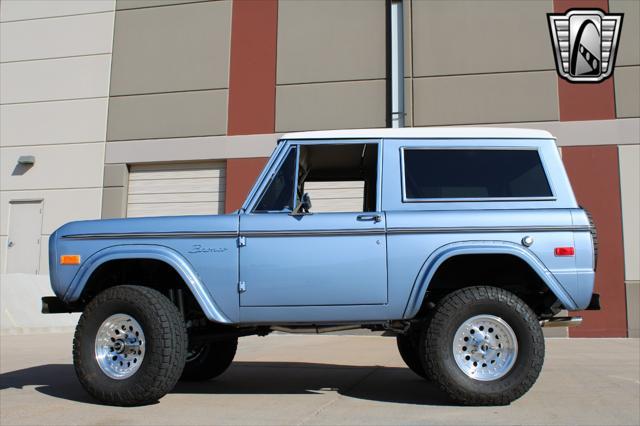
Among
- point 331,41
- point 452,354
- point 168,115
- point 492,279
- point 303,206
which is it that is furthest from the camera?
point 168,115

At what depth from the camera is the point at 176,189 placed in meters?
13.1

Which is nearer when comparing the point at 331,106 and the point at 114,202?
the point at 331,106

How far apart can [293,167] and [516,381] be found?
93.8 inches

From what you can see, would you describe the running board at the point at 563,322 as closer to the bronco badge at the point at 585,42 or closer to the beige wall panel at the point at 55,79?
the bronco badge at the point at 585,42

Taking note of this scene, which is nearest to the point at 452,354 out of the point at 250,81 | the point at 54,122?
the point at 250,81

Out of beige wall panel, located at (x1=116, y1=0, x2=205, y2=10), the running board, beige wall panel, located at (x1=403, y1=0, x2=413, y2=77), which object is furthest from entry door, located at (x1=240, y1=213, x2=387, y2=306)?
beige wall panel, located at (x1=116, y1=0, x2=205, y2=10)

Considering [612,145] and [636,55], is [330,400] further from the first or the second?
[636,55]

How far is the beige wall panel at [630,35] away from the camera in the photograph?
11406mm

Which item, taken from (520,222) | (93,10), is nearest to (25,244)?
(93,10)

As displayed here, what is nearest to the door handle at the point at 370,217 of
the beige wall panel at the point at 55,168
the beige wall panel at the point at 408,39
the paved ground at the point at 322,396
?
the paved ground at the point at 322,396

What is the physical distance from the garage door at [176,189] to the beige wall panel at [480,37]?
17.1ft

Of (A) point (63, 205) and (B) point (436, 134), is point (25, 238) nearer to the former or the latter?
(A) point (63, 205)

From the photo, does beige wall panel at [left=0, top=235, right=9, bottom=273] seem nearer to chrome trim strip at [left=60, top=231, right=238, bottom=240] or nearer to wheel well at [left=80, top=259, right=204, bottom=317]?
wheel well at [left=80, top=259, right=204, bottom=317]

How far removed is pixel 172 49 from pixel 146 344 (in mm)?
10412
